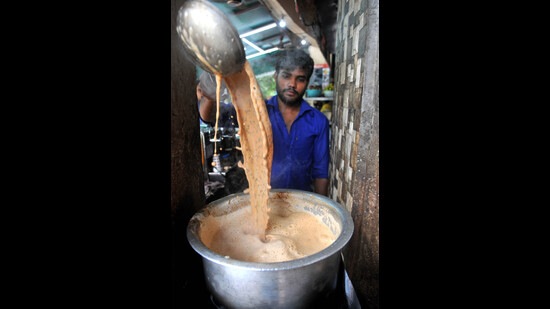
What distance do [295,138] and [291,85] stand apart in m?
0.58

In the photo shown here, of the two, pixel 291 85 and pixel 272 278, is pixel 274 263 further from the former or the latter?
pixel 291 85

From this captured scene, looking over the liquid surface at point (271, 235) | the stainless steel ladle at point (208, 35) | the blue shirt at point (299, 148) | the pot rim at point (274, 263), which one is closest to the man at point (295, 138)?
the blue shirt at point (299, 148)

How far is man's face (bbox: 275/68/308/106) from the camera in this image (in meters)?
2.96

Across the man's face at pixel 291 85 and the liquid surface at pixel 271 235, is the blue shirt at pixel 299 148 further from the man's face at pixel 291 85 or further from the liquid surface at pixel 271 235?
the liquid surface at pixel 271 235

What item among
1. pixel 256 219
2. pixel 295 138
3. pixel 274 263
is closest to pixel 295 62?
pixel 295 138

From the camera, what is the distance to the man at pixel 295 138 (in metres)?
3.07

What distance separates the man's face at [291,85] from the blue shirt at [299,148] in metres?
0.15

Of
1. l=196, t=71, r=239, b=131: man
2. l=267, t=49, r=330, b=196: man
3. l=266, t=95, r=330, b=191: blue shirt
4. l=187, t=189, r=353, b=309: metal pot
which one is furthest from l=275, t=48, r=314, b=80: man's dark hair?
l=187, t=189, r=353, b=309: metal pot

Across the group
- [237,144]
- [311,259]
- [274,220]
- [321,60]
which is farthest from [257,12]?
[311,259]

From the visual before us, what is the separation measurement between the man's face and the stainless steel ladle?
1.84 meters

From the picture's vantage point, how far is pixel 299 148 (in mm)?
3084

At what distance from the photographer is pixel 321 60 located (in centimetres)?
546

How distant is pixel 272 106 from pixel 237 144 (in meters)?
0.61

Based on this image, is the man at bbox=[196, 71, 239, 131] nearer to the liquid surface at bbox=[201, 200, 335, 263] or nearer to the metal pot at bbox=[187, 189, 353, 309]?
the liquid surface at bbox=[201, 200, 335, 263]
